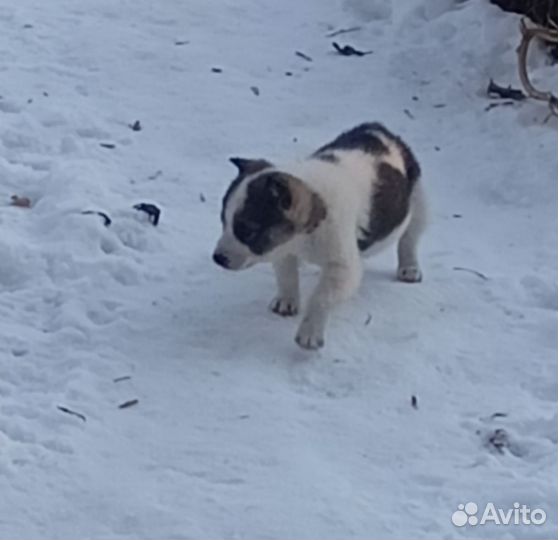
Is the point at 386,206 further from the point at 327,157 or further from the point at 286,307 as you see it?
the point at 286,307

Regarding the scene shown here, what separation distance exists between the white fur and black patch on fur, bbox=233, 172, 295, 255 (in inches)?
1.2

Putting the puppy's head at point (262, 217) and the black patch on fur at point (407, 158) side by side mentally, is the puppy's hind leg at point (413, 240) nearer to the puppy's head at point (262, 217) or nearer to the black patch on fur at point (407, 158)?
the black patch on fur at point (407, 158)

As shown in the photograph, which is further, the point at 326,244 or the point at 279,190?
the point at 326,244

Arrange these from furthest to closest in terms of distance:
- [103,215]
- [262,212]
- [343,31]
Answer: [343,31] → [103,215] → [262,212]

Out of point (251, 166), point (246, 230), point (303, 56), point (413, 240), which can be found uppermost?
point (251, 166)

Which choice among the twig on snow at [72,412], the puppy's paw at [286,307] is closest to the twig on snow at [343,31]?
the puppy's paw at [286,307]

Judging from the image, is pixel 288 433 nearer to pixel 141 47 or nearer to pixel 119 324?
pixel 119 324

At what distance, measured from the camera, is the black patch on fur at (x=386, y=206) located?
568cm

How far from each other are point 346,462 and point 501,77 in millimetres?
3423

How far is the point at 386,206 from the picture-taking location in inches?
226

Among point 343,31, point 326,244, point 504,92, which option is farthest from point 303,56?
point 326,244

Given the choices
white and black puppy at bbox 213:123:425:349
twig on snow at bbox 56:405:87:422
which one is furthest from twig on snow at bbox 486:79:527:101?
twig on snow at bbox 56:405:87:422

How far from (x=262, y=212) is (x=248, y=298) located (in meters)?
0.59

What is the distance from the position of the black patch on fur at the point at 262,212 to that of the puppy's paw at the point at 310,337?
0.31 m
